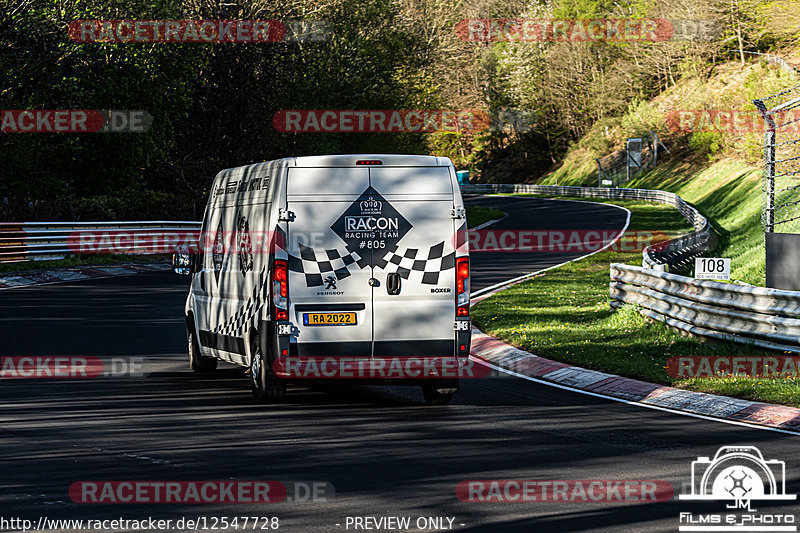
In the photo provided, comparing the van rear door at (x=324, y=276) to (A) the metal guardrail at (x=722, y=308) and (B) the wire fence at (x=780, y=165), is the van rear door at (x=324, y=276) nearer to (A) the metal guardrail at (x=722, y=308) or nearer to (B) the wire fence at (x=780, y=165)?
(A) the metal guardrail at (x=722, y=308)

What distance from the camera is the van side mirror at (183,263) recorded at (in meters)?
14.1

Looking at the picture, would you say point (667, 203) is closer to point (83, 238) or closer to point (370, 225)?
point (83, 238)

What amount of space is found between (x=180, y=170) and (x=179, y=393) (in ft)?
124

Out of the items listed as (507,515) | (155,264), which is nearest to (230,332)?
(507,515)

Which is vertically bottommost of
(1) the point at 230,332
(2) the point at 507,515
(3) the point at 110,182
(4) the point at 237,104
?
(2) the point at 507,515

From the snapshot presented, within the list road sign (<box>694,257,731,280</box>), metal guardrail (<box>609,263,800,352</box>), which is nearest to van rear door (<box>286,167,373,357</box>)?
metal guardrail (<box>609,263,800,352</box>)

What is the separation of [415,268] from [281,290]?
137 centimetres

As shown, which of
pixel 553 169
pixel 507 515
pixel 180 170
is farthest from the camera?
pixel 553 169

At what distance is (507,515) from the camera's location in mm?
6941

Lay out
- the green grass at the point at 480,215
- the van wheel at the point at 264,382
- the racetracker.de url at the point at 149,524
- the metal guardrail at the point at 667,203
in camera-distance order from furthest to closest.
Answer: the green grass at the point at 480,215 → the metal guardrail at the point at 667,203 → the van wheel at the point at 264,382 → the racetracker.de url at the point at 149,524

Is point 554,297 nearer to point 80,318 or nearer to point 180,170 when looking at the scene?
point 80,318

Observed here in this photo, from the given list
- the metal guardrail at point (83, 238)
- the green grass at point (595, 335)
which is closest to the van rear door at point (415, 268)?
the green grass at point (595, 335)

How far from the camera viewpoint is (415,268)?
36.6 ft

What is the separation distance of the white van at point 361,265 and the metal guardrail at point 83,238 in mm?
21159
